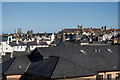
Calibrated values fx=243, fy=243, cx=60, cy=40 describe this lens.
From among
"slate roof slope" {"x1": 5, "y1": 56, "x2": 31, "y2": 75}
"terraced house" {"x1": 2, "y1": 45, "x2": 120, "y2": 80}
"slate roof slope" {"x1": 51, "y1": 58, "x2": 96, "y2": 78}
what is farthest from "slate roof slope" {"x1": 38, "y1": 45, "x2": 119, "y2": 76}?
"slate roof slope" {"x1": 5, "y1": 56, "x2": 31, "y2": 75}

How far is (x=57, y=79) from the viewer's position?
2883 cm

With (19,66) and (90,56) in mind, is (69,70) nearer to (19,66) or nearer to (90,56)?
(90,56)

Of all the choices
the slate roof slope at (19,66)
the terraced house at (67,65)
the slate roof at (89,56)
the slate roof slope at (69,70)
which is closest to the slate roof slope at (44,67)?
the terraced house at (67,65)

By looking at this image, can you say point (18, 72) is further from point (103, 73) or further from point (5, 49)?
point (5, 49)

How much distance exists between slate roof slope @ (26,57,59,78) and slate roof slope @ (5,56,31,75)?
103cm

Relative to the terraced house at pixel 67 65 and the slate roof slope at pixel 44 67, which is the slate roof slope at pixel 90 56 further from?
the slate roof slope at pixel 44 67

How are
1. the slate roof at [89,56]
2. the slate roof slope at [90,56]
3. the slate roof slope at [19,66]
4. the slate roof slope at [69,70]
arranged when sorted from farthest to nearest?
the slate roof slope at [90,56] < the slate roof at [89,56] < the slate roof slope at [19,66] < the slate roof slope at [69,70]

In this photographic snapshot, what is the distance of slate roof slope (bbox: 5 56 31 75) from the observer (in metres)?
34.0

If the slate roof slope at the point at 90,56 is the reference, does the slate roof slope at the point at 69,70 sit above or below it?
below

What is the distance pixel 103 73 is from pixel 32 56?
11.1 meters

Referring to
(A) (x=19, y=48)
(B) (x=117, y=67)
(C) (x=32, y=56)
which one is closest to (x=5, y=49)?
(A) (x=19, y=48)

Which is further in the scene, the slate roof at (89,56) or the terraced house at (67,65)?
the slate roof at (89,56)

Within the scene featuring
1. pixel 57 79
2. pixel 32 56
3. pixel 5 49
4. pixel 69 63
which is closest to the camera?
pixel 57 79

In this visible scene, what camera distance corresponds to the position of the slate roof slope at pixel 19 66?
3400 centimetres
